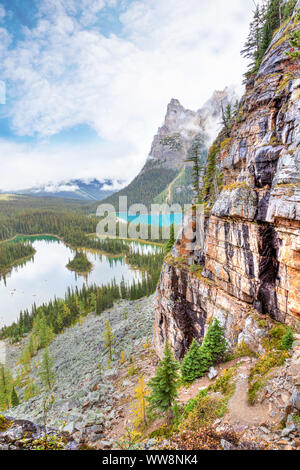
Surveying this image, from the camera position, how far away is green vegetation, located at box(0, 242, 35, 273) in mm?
131500

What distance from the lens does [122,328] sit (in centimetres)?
5084

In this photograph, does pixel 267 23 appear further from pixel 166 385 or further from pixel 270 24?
pixel 166 385

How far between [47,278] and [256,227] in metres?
121

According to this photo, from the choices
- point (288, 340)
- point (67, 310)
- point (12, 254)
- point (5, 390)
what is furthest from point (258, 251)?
point (12, 254)

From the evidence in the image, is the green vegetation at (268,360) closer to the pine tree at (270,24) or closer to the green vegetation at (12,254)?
the pine tree at (270,24)

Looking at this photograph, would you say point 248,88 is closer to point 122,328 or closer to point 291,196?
point 291,196

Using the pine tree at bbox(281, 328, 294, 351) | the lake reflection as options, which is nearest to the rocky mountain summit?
the pine tree at bbox(281, 328, 294, 351)

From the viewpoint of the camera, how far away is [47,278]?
116000 mm

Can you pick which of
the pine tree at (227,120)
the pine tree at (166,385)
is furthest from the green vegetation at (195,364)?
the pine tree at (227,120)

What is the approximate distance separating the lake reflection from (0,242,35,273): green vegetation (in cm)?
569

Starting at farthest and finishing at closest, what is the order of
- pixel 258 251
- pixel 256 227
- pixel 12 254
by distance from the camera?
1. pixel 12 254
2. pixel 256 227
3. pixel 258 251
